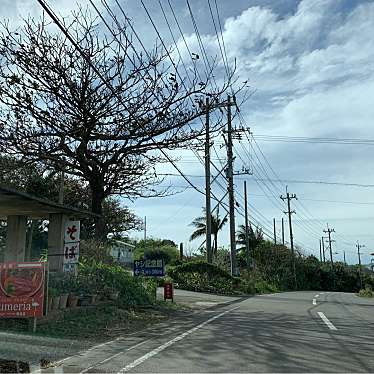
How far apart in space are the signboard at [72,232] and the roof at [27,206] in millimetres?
340

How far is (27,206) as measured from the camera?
1377 cm

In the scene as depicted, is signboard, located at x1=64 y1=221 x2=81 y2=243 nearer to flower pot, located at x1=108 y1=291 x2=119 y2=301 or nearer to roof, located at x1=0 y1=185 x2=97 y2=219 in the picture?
roof, located at x1=0 y1=185 x2=97 y2=219

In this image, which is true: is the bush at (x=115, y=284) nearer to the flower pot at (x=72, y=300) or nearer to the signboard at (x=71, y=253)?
the signboard at (x=71, y=253)

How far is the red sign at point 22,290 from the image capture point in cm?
1046

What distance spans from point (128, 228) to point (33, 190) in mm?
13602

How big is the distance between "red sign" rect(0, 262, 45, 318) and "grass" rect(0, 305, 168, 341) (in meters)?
0.35

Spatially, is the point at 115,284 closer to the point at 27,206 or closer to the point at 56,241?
Result: the point at 56,241

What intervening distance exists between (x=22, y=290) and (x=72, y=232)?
4.86 metres

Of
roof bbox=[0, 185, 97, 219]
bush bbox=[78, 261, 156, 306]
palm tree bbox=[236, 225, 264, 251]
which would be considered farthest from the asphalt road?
palm tree bbox=[236, 225, 264, 251]

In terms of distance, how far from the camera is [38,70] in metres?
15.6

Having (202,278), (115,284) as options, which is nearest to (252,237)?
(202,278)

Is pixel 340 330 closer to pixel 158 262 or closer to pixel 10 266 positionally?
pixel 10 266

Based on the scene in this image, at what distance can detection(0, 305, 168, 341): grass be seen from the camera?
10656 millimetres

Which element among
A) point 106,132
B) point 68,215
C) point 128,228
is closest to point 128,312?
point 68,215
